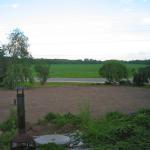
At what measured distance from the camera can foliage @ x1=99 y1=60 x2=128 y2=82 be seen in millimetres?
29969

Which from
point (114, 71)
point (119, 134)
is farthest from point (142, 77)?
point (119, 134)

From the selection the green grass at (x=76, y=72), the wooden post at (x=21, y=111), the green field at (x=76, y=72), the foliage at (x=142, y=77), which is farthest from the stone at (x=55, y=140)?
the green field at (x=76, y=72)

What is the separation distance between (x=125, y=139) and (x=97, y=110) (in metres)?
7.23

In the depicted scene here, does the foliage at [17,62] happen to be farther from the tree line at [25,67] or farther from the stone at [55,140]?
the stone at [55,140]

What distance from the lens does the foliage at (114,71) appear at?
30.0 metres

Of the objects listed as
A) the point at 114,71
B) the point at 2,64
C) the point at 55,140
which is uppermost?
the point at 2,64

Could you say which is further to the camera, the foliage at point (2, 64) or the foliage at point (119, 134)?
the foliage at point (2, 64)

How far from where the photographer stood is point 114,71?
97.8ft

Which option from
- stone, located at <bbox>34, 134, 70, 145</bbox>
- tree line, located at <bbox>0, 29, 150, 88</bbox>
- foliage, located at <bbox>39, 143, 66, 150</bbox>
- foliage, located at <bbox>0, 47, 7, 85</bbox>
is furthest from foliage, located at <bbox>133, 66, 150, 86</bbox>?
foliage, located at <bbox>39, 143, 66, 150</bbox>

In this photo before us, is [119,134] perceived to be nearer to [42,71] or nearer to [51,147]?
[51,147]

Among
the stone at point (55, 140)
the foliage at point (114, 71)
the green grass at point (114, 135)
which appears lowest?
the stone at point (55, 140)

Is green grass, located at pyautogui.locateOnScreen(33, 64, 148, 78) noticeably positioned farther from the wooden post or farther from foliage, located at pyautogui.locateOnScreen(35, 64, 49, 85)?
the wooden post

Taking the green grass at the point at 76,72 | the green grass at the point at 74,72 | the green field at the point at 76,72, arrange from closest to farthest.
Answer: the green grass at the point at 76,72 → the green field at the point at 76,72 → the green grass at the point at 74,72

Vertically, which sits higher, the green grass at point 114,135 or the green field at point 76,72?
the green grass at point 114,135
